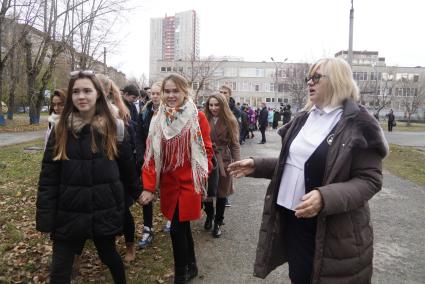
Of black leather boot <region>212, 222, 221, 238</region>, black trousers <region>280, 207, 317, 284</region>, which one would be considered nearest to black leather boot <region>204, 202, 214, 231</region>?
black leather boot <region>212, 222, 221, 238</region>

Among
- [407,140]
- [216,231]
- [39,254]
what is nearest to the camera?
[39,254]

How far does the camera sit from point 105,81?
14.0 ft

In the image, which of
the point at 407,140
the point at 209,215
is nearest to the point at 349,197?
the point at 209,215

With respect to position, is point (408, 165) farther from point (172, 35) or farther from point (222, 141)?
point (172, 35)

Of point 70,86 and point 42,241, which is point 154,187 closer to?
point 70,86

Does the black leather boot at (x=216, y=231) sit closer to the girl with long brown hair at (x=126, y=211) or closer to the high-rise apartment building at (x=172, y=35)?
the girl with long brown hair at (x=126, y=211)

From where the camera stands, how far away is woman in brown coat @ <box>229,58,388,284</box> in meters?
2.13

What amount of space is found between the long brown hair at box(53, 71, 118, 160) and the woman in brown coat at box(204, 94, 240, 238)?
223 cm

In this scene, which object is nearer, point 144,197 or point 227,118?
point 144,197

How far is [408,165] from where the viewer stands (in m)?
11.6

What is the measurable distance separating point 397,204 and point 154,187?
5285 mm

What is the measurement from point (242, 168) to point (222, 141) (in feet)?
7.96

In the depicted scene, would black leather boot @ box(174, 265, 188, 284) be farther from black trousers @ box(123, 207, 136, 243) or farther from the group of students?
black trousers @ box(123, 207, 136, 243)

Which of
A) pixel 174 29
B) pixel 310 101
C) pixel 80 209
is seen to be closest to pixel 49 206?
pixel 80 209
